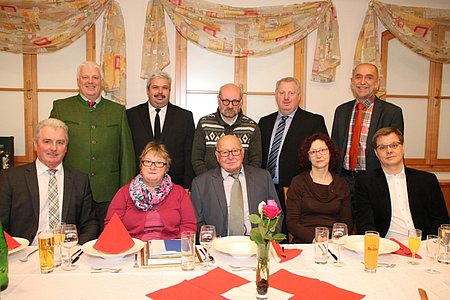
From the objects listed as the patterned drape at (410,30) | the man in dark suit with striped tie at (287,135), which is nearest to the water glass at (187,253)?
the man in dark suit with striped tie at (287,135)

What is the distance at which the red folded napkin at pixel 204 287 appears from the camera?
148cm

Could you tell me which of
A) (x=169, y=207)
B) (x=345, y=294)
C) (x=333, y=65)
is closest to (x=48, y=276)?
(x=169, y=207)

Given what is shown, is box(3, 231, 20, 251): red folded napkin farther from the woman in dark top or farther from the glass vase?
the woman in dark top

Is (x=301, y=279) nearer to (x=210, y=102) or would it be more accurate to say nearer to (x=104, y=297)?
(x=104, y=297)

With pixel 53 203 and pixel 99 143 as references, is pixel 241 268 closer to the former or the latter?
pixel 53 203

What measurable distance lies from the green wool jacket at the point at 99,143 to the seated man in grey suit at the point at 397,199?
1760 millimetres

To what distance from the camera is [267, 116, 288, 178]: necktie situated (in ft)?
10.9

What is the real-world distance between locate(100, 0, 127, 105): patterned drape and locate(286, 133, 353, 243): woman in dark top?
2.08 m

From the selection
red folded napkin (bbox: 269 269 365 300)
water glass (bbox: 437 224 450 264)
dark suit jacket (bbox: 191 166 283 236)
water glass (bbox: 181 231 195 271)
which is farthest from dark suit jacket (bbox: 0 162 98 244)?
water glass (bbox: 437 224 450 264)

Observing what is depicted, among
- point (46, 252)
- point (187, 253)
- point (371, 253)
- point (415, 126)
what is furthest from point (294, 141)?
point (415, 126)

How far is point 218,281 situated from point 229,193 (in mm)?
1111

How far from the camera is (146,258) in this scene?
5.98 feet

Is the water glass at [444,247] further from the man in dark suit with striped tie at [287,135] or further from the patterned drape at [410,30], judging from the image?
the patterned drape at [410,30]

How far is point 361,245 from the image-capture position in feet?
6.51
